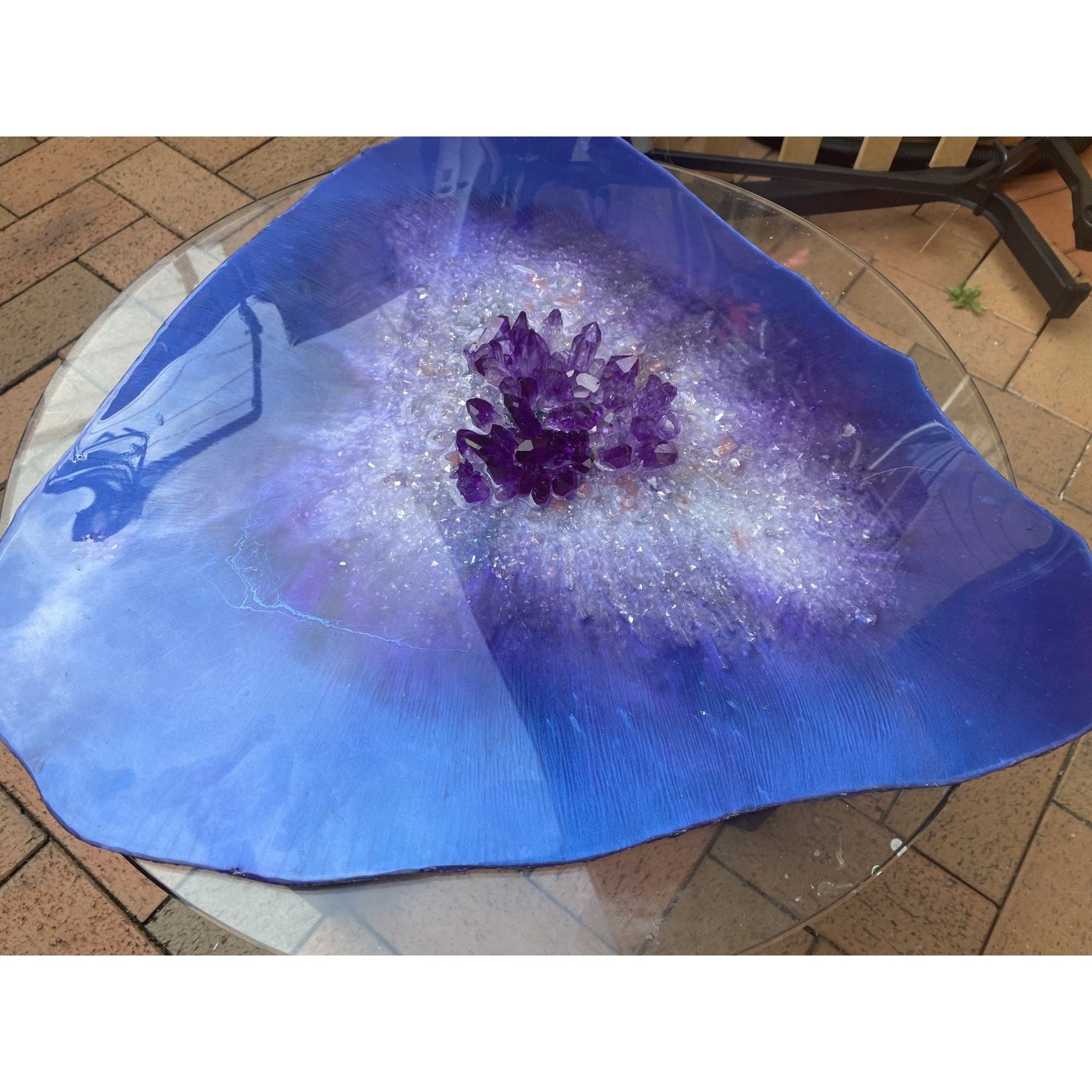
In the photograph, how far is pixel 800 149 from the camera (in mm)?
1893

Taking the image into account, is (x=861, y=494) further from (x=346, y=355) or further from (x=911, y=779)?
(x=346, y=355)

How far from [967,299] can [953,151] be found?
30cm

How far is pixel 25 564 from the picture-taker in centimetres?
101

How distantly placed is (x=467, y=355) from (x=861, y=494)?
19.1 inches

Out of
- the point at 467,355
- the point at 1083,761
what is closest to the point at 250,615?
the point at 467,355

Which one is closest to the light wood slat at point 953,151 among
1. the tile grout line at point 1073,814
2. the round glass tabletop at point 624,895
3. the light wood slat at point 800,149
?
the light wood slat at point 800,149

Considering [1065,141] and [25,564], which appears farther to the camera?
[1065,141]

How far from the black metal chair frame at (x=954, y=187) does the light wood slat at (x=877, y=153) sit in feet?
0.11

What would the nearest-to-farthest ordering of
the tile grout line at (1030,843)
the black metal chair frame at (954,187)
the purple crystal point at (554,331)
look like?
1. the purple crystal point at (554,331)
2. the tile grout line at (1030,843)
3. the black metal chair frame at (954,187)

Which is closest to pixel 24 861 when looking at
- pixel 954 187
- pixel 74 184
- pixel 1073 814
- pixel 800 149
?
pixel 74 184

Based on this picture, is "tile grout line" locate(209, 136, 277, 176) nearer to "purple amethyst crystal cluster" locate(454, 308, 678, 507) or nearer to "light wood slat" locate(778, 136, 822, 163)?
"light wood slat" locate(778, 136, 822, 163)

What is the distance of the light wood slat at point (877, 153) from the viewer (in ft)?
5.86

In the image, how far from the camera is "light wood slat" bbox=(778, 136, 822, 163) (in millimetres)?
1870

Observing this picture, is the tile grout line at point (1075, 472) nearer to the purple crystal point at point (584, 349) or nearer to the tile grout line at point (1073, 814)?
the tile grout line at point (1073, 814)
